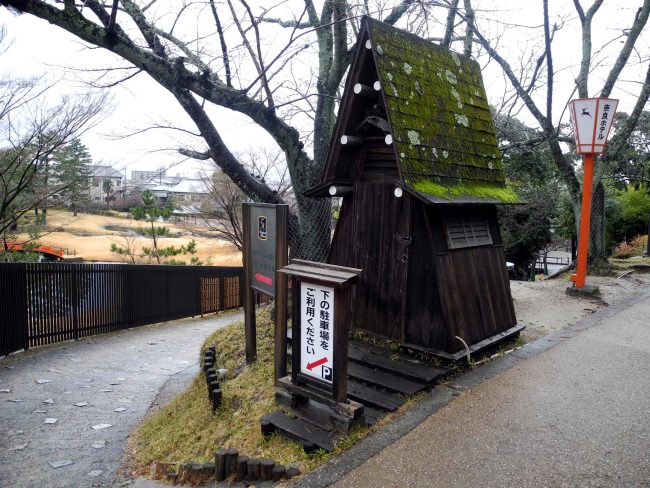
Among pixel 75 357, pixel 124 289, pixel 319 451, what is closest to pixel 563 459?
pixel 319 451

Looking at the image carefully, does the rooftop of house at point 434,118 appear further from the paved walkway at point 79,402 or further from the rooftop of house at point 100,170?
the rooftop of house at point 100,170

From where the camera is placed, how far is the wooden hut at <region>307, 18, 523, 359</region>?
6.00m

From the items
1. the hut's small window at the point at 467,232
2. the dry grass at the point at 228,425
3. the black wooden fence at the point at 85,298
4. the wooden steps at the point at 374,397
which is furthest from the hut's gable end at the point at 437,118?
the black wooden fence at the point at 85,298

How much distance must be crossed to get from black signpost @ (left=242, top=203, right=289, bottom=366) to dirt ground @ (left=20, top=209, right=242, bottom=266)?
63.4 ft

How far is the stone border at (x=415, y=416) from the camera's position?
13.8 feet

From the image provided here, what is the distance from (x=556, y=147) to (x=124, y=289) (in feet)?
41.8

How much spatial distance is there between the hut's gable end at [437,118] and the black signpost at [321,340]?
1642mm

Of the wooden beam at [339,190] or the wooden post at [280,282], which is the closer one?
the wooden post at [280,282]

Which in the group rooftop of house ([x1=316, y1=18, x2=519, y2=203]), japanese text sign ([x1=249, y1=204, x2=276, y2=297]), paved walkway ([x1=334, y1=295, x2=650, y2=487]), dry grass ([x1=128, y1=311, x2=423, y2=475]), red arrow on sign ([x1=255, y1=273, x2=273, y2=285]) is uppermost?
rooftop of house ([x1=316, y1=18, x2=519, y2=203])

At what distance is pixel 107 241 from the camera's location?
33.1 m

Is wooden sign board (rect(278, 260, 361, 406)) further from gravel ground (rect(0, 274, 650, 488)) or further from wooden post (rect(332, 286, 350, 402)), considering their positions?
gravel ground (rect(0, 274, 650, 488))

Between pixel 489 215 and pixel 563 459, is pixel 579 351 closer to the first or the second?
pixel 489 215

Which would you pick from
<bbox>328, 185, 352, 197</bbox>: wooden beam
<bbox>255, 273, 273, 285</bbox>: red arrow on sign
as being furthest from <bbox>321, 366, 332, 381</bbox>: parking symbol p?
<bbox>328, 185, 352, 197</bbox>: wooden beam

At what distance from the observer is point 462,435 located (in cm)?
467
